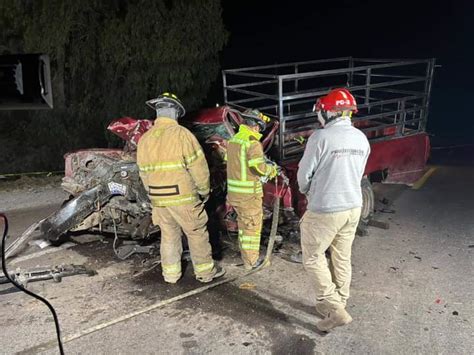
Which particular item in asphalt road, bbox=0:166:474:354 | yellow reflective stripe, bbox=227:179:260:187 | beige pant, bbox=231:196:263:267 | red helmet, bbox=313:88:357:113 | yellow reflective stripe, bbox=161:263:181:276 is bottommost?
asphalt road, bbox=0:166:474:354

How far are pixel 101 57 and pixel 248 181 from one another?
22.4 ft

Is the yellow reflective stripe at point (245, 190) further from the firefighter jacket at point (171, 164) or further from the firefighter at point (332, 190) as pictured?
the firefighter at point (332, 190)

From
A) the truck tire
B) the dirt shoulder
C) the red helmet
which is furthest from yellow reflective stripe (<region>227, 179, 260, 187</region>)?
the dirt shoulder

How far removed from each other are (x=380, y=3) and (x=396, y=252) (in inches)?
1342

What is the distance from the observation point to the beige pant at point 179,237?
489cm

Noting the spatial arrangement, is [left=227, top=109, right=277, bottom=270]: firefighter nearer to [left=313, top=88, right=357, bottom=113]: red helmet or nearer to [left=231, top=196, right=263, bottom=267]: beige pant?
[left=231, top=196, right=263, bottom=267]: beige pant

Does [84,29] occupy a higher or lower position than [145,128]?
higher

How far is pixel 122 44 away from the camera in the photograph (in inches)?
415

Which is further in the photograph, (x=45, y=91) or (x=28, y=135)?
(x=28, y=135)

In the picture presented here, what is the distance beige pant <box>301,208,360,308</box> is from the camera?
4.00m

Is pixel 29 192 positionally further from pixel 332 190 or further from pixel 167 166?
pixel 332 190

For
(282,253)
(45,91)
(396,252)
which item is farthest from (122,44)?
(396,252)

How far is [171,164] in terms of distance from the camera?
4.70 metres

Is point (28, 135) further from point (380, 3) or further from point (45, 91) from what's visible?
point (380, 3)
